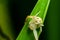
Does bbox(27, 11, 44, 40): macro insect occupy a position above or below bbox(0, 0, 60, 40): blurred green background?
above

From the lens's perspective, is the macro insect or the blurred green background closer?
the macro insect

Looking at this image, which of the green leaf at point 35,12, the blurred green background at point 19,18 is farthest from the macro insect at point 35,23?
the blurred green background at point 19,18

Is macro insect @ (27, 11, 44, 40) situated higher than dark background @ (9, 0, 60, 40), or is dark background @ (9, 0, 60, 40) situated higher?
macro insect @ (27, 11, 44, 40)

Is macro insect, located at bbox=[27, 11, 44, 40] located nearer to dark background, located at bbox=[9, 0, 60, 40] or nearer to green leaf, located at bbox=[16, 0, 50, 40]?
green leaf, located at bbox=[16, 0, 50, 40]

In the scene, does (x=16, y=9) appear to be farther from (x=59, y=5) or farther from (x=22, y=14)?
(x=59, y=5)

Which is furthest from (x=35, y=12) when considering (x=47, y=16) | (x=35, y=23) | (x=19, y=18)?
(x=19, y=18)

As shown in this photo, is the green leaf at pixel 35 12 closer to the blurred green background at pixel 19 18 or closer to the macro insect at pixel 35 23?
the macro insect at pixel 35 23

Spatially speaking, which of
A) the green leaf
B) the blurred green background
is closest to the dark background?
the blurred green background

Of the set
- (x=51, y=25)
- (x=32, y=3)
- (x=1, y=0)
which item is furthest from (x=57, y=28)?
(x=1, y=0)

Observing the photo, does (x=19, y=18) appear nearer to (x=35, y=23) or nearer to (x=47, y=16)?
(x=47, y=16)
